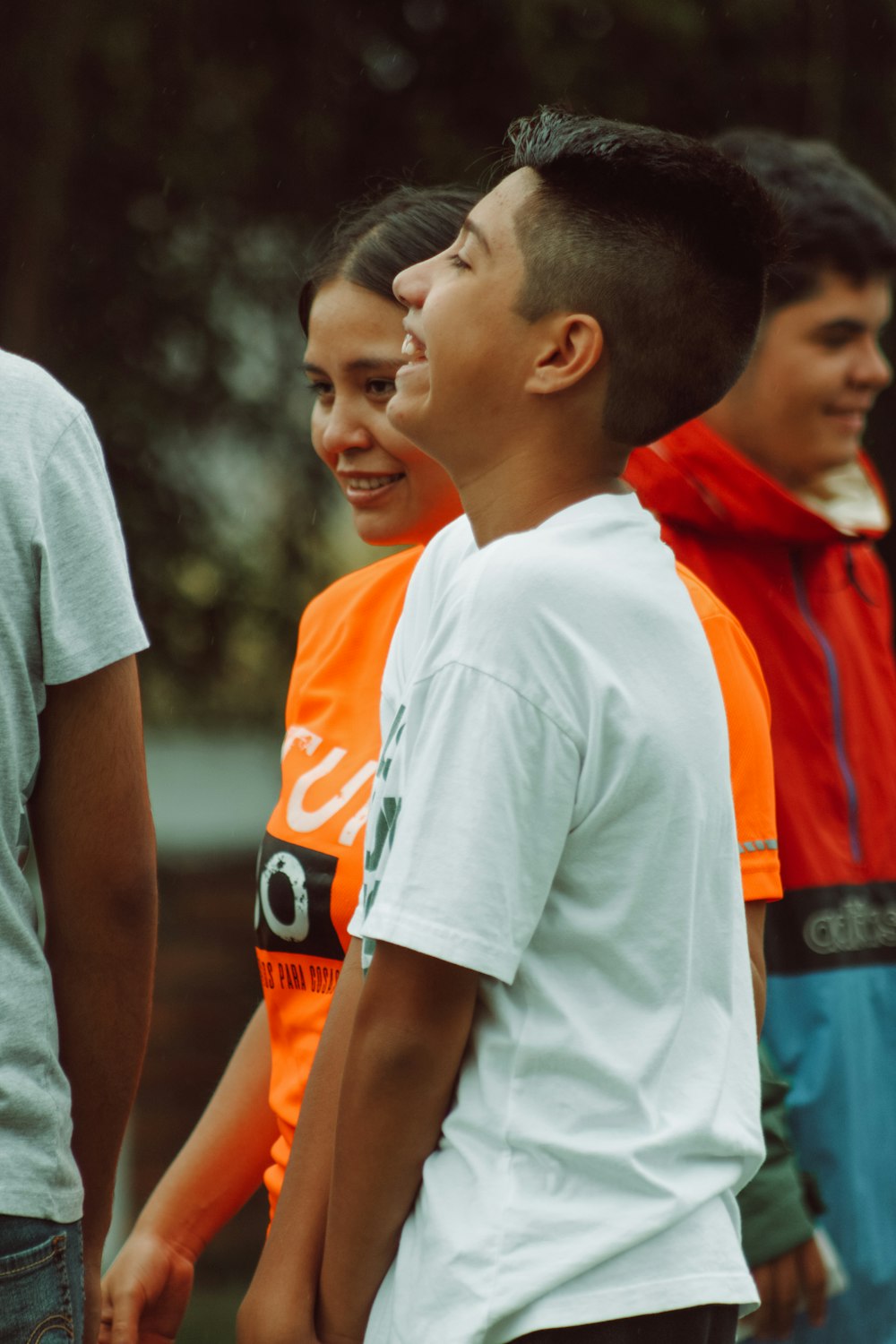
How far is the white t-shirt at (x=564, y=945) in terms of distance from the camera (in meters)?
1.20

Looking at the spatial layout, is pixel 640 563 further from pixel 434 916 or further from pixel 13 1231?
pixel 13 1231

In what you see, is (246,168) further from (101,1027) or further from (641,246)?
(101,1027)

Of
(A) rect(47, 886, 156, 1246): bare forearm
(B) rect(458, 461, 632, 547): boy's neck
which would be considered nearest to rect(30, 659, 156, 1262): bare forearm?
(A) rect(47, 886, 156, 1246): bare forearm

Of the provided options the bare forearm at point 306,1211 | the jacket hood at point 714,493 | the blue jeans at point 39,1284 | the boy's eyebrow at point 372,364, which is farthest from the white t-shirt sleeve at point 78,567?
the jacket hood at point 714,493

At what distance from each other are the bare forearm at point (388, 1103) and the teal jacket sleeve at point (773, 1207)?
82 centimetres

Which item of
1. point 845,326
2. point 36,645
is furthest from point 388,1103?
point 845,326

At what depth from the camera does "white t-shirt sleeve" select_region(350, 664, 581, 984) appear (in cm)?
121

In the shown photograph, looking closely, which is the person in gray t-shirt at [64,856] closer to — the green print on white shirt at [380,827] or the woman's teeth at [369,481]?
the green print on white shirt at [380,827]

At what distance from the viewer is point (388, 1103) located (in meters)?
1.26

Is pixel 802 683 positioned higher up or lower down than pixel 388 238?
lower down

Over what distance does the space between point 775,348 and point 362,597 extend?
0.76 metres

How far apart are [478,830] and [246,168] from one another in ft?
9.62

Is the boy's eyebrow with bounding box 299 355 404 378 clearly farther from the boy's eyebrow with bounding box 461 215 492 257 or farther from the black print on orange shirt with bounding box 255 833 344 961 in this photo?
the black print on orange shirt with bounding box 255 833 344 961

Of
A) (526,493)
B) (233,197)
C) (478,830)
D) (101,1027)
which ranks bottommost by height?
(101,1027)
